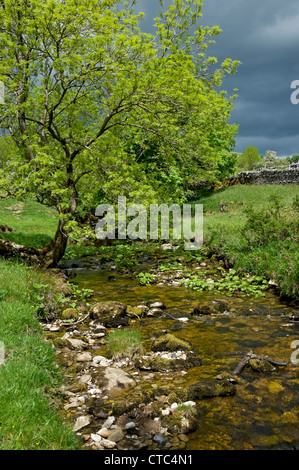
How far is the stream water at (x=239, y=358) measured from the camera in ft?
14.8

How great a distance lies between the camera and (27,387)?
473 centimetres

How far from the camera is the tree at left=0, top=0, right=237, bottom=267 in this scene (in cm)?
1191

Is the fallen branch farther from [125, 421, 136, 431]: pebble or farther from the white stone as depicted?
the white stone

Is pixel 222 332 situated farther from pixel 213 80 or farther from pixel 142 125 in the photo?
pixel 213 80

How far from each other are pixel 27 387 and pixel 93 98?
43.3 ft

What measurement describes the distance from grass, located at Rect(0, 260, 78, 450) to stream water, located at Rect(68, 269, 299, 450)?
1780 mm

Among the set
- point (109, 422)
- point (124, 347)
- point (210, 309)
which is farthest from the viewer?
point (210, 309)

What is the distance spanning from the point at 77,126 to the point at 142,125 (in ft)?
10.2

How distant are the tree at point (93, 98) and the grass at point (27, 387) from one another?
4.70 meters

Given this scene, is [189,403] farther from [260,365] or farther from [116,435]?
[260,365]

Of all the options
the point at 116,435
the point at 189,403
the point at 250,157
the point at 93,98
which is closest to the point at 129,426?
the point at 116,435

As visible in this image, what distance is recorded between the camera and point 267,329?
27.1 ft

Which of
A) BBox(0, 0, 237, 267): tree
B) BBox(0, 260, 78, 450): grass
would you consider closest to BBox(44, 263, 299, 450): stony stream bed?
BBox(0, 260, 78, 450): grass
